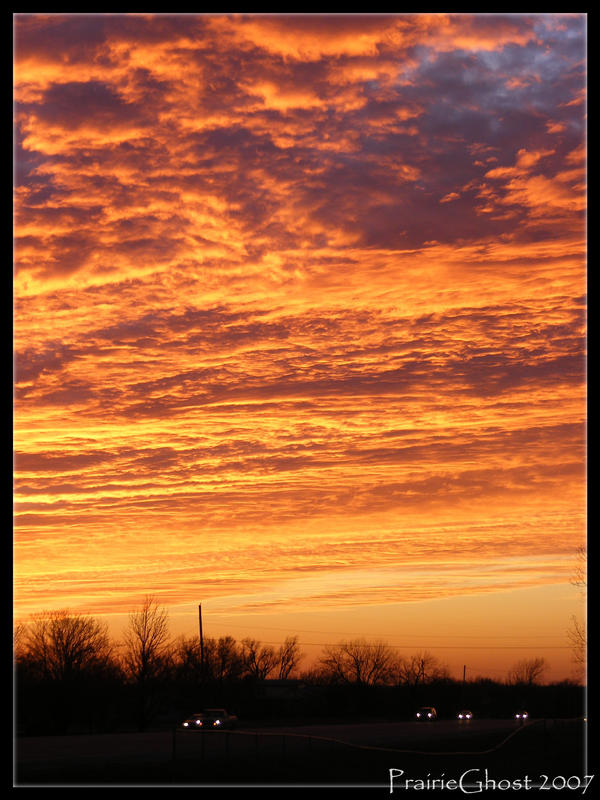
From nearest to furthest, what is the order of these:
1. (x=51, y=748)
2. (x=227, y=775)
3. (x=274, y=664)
Answer: 1. (x=227, y=775)
2. (x=51, y=748)
3. (x=274, y=664)

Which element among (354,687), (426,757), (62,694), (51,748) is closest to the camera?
(426,757)

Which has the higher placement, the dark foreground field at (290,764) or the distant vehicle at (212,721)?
the dark foreground field at (290,764)

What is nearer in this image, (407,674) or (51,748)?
(51,748)

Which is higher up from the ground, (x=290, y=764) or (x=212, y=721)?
(x=290, y=764)

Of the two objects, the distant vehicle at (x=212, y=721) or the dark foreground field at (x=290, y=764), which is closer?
the dark foreground field at (x=290, y=764)

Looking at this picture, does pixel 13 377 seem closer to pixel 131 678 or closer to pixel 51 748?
pixel 51 748

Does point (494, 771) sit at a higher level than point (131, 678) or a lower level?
higher

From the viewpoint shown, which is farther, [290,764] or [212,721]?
[212,721]

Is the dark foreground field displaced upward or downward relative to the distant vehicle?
upward

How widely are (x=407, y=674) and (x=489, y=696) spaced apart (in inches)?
752

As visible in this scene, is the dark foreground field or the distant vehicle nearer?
the dark foreground field
